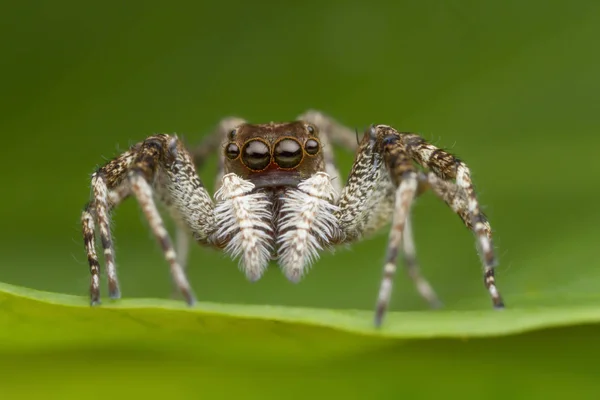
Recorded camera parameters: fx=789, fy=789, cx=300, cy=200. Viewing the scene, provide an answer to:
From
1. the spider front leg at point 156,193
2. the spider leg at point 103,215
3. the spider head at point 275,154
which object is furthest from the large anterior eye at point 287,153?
the spider leg at point 103,215

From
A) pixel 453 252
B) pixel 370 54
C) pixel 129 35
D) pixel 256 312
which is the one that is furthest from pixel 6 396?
pixel 370 54


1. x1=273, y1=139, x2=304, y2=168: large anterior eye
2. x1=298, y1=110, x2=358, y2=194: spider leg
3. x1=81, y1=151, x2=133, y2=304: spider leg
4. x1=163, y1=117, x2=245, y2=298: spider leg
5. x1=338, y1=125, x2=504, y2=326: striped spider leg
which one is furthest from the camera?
x1=163, y1=117, x2=245, y2=298: spider leg

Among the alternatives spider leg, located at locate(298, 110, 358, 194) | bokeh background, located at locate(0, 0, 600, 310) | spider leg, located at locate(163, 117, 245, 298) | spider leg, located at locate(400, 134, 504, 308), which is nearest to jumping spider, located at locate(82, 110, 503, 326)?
spider leg, located at locate(400, 134, 504, 308)

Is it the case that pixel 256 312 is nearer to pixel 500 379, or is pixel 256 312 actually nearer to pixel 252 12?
pixel 500 379

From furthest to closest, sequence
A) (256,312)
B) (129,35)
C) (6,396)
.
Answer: (129,35)
(6,396)
(256,312)

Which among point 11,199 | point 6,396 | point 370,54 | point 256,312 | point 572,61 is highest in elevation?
point 370,54

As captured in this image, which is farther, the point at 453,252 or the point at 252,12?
→ the point at 252,12

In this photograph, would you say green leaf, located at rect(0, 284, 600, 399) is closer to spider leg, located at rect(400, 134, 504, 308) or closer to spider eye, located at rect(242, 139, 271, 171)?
spider leg, located at rect(400, 134, 504, 308)
